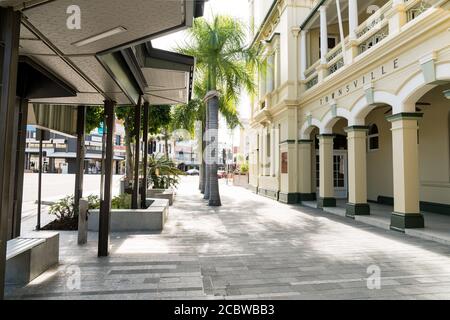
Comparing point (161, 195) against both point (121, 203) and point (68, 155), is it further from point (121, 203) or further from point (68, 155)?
point (68, 155)

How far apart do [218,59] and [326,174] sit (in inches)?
240

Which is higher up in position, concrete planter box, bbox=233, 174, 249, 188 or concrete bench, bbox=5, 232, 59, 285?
concrete planter box, bbox=233, 174, 249, 188

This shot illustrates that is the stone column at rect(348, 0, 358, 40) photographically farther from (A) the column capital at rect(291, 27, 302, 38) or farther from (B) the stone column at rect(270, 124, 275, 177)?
(B) the stone column at rect(270, 124, 275, 177)

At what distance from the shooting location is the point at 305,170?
14.9 metres

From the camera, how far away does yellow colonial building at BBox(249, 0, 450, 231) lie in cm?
809

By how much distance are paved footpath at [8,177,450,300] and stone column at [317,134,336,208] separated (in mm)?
3935

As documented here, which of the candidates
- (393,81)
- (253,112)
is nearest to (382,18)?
(393,81)

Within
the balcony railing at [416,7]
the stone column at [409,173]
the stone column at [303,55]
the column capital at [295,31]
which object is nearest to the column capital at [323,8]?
the stone column at [303,55]

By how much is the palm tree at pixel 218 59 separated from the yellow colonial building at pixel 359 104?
2.67 m

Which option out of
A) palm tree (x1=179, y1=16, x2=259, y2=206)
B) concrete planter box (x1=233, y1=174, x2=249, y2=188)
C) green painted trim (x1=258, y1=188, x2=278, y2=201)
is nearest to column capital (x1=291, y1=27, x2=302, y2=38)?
palm tree (x1=179, y1=16, x2=259, y2=206)

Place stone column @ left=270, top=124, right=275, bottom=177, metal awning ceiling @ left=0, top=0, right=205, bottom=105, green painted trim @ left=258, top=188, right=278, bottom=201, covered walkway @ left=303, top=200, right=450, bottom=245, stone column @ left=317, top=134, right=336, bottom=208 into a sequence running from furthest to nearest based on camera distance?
stone column @ left=270, top=124, right=275, bottom=177 → green painted trim @ left=258, top=188, right=278, bottom=201 → stone column @ left=317, top=134, right=336, bottom=208 → covered walkway @ left=303, top=200, right=450, bottom=245 → metal awning ceiling @ left=0, top=0, right=205, bottom=105

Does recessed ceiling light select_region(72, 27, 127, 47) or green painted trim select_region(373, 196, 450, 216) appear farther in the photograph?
green painted trim select_region(373, 196, 450, 216)

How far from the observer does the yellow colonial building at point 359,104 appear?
26.5ft
